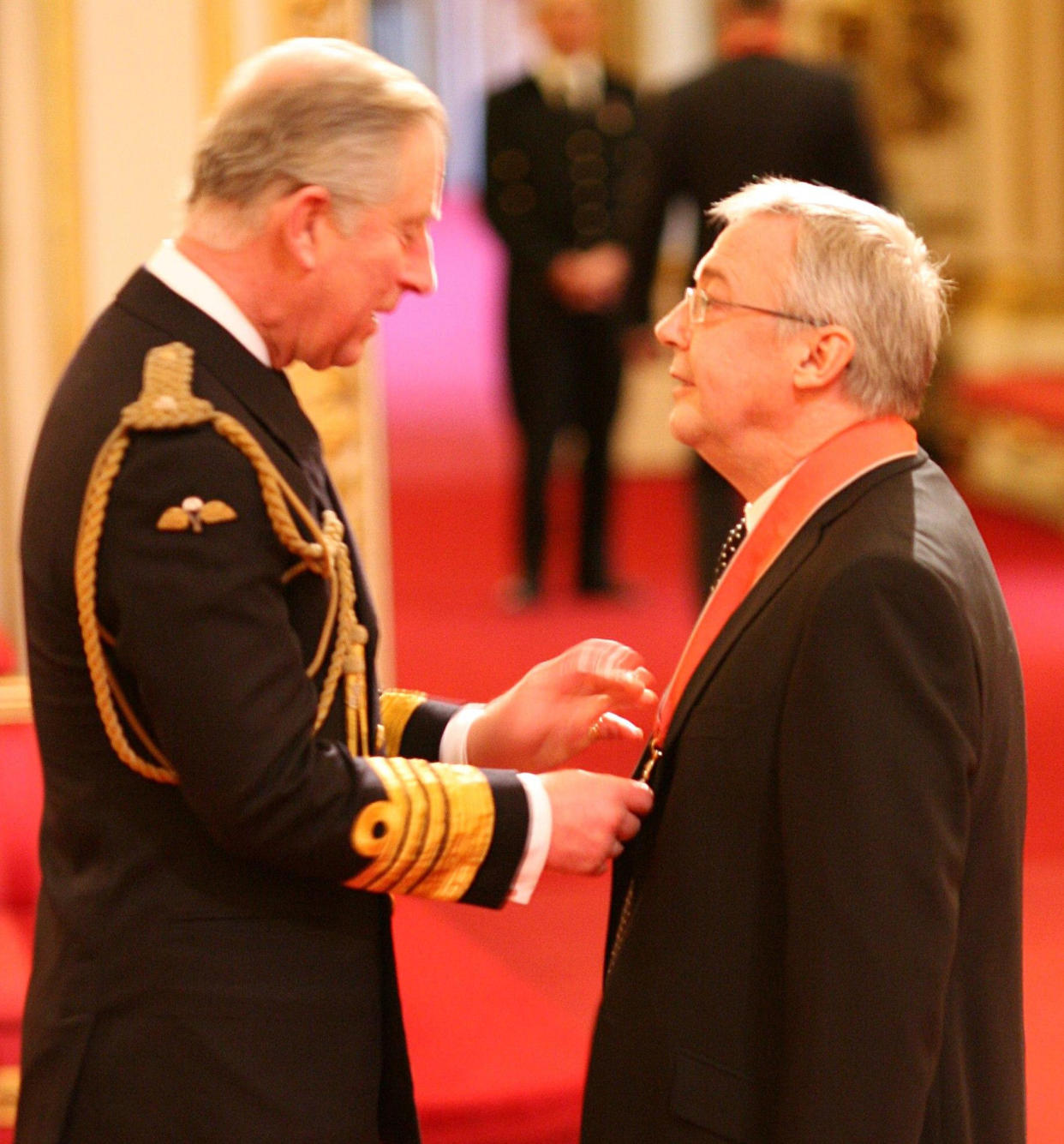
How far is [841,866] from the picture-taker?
1.58 metres

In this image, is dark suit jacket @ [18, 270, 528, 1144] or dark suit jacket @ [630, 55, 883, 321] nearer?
dark suit jacket @ [18, 270, 528, 1144]

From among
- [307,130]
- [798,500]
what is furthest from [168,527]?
[798,500]

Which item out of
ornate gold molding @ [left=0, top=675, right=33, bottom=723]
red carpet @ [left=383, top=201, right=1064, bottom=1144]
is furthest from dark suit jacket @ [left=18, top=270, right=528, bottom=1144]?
ornate gold molding @ [left=0, top=675, right=33, bottom=723]

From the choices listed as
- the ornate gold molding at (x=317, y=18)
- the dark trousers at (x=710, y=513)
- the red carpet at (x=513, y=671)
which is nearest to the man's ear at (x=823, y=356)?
the red carpet at (x=513, y=671)

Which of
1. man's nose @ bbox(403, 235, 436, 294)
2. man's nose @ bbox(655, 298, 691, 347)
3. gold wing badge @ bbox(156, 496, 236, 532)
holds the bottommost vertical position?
gold wing badge @ bbox(156, 496, 236, 532)

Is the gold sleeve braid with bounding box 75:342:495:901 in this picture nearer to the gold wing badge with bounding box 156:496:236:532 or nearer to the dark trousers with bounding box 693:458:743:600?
the gold wing badge with bounding box 156:496:236:532

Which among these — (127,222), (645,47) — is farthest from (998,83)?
(127,222)

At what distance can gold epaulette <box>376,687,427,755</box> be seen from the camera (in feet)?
6.93

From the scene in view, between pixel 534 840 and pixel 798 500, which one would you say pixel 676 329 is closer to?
pixel 798 500

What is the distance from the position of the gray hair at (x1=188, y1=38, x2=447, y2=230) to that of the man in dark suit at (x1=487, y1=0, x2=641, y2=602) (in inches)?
178

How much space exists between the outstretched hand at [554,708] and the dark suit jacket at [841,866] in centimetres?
23

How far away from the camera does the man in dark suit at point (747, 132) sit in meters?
4.69

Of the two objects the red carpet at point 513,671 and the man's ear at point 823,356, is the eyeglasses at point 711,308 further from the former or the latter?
the red carpet at point 513,671

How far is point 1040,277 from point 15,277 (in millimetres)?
6149
